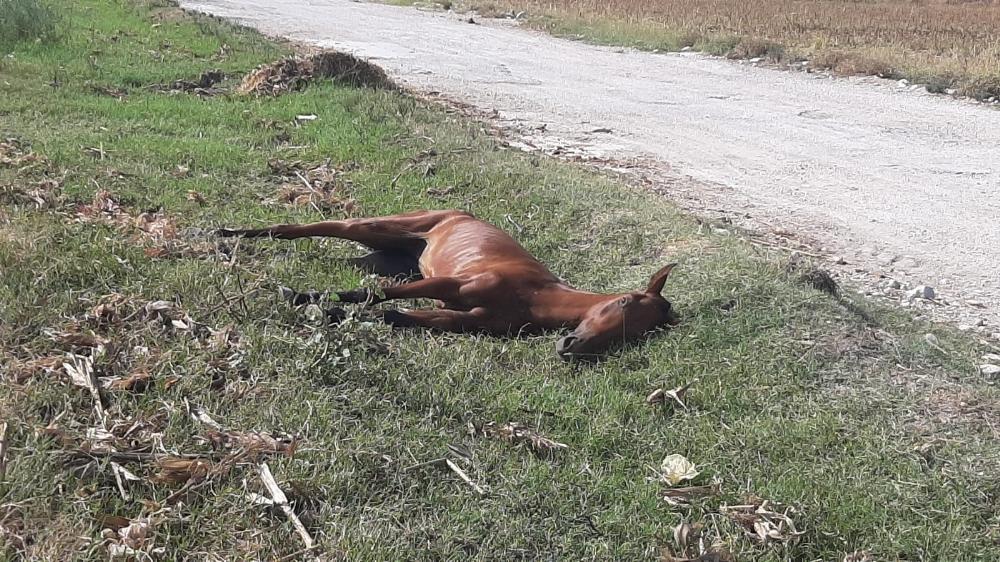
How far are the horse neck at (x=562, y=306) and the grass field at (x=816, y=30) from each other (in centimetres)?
1060

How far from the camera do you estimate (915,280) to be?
21.9 feet

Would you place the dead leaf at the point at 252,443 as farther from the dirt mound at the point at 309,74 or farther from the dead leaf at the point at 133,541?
the dirt mound at the point at 309,74

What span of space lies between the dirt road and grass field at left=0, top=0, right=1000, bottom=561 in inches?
58.0

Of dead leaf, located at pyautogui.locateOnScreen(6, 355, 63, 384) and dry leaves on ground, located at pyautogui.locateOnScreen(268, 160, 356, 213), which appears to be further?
dry leaves on ground, located at pyautogui.locateOnScreen(268, 160, 356, 213)

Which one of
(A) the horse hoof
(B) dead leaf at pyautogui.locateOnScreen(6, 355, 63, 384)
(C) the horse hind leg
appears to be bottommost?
(C) the horse hind leg

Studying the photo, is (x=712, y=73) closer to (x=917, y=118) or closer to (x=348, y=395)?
(x=917, y=118)

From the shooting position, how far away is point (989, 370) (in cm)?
509

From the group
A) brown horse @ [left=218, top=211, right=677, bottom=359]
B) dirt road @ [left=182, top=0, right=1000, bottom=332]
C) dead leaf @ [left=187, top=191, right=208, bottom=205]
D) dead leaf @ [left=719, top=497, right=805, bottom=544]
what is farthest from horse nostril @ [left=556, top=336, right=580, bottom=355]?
dead leaf @ [left=187, top=191, right=208, bottom=205]

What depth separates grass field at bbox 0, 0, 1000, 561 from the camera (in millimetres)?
3199

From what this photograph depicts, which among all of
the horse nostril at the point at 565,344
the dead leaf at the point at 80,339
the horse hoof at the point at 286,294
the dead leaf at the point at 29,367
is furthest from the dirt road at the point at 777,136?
the dead leaf at the point at 29,367

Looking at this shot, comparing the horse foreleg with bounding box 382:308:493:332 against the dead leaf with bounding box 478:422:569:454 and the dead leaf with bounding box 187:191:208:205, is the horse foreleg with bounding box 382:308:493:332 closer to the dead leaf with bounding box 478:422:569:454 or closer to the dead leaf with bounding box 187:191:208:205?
the dead leaf with bounding box 478:422:569:454

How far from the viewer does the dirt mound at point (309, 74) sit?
10.8m

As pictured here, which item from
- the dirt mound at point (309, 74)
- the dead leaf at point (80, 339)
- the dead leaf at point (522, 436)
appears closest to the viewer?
the dead leaf at point (522, 436)

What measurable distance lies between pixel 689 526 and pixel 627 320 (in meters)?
1.57
